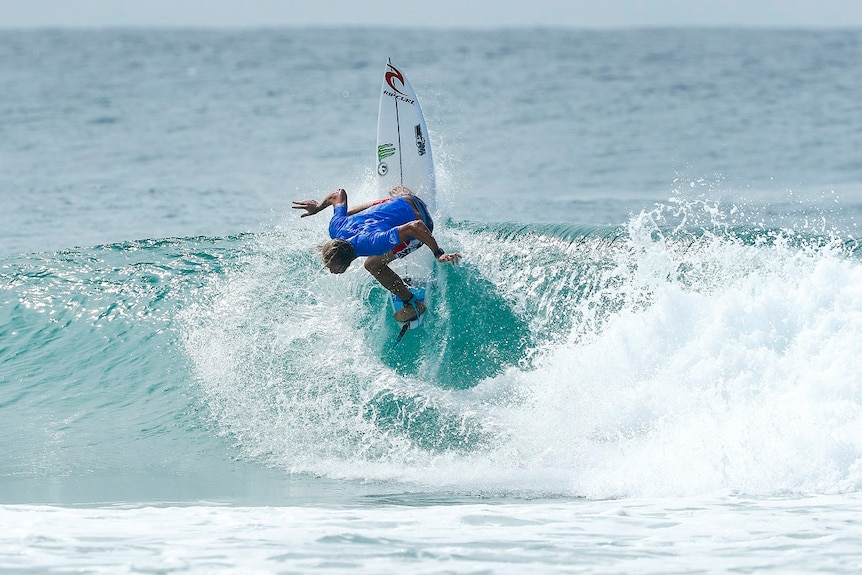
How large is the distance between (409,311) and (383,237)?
36.5 inches

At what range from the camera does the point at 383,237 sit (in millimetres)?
8188

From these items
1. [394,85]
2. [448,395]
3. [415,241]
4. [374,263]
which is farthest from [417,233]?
[394,85]

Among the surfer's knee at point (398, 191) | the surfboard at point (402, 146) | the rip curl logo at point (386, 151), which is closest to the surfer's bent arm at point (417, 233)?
the surfer's knee at point (398, 191)

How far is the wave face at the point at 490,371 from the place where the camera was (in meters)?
7.01

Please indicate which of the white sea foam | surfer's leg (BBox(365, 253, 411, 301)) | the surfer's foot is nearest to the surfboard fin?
the surfer's foot

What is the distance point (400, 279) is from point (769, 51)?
53833 millimetres

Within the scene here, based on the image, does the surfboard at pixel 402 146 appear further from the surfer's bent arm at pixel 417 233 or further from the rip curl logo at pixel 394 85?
the surfer's bent arm at pixel 417 233

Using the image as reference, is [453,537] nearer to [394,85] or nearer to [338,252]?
[338,252]

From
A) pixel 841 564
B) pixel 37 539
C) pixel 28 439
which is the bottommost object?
pixel 28 439

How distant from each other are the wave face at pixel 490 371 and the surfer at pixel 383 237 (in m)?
0.57

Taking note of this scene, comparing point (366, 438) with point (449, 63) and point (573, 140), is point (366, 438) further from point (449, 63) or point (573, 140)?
point (449, 63)

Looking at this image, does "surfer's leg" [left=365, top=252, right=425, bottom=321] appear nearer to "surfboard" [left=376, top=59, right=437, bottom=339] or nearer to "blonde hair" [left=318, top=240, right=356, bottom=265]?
"blonde hair" [left=318, top=240, right=356, bottom=265]

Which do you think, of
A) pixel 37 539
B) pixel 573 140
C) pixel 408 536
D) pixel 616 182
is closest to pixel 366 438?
pixel 408 536

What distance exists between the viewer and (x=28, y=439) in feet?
27.1
